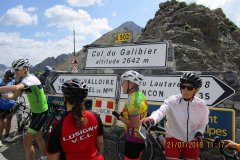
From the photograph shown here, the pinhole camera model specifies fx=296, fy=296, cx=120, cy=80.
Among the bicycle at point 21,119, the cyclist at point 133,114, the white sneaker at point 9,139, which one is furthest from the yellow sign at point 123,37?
the white sneaker at point 9,139

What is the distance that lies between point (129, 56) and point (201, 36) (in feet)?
102

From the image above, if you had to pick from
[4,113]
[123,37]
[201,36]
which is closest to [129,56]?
[123,37]

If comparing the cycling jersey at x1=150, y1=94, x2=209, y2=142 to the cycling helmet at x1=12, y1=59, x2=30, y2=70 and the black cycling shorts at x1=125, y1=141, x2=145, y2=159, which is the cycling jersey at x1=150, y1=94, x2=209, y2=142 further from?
the cycling helmet at x1=12, y1=59, x2=30, y2=70

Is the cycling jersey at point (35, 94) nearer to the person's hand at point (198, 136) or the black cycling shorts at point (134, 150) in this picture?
the black cycling shorts at point (134, 150)

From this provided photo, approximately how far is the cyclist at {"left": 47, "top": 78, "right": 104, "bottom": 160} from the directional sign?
358 cm

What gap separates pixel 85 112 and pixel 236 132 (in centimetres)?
386

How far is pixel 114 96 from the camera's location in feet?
25.0

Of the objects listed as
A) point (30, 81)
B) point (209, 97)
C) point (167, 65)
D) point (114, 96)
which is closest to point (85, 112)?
point (30, 81)

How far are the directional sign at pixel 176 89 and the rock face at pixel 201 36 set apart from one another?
2096cm

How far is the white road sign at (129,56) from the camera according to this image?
22.9ft

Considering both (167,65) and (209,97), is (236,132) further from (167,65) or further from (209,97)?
(167,65)

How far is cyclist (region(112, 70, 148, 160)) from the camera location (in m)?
4.54

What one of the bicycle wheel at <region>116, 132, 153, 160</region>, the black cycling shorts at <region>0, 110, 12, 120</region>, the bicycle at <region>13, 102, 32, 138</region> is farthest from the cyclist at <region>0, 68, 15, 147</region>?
the bicycle wheel at <region>116, 132, 153, 160</region>

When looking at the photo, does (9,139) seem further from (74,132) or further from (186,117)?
(74,132)
